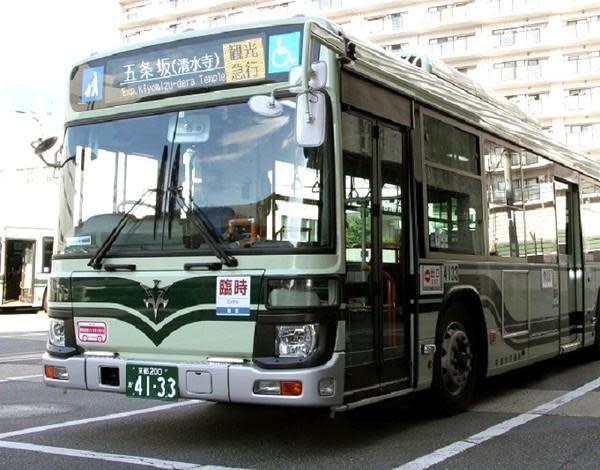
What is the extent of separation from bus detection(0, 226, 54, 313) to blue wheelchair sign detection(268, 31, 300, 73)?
1902 cm

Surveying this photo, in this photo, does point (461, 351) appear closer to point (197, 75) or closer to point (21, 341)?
point (197, 75)

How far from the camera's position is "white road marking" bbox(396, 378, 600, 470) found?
5378 mm

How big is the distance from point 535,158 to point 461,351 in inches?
126

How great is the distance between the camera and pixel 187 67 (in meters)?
5.93

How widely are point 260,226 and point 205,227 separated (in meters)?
0.43

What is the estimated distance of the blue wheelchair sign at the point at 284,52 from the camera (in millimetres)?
5523

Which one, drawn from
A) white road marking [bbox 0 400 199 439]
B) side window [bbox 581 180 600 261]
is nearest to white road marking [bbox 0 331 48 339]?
white road marking [bbox 0 400 199 439]

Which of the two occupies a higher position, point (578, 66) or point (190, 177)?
point (578, 66)

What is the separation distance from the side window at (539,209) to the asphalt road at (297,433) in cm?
163

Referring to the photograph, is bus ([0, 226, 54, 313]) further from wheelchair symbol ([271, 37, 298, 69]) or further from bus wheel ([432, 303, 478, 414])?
wheelchair symbol ([271, 37, 298, 69])

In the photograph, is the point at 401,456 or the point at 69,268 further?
the point at 69,268

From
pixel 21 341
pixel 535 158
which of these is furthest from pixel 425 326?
pixel 21 341

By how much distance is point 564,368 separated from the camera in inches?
419

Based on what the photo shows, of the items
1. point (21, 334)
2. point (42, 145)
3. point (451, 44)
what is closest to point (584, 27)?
point (451, 44)
